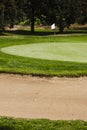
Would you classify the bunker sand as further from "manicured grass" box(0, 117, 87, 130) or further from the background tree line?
the background tree line

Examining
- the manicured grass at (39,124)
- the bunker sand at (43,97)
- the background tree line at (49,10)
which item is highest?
the manicured grass at (39,124)

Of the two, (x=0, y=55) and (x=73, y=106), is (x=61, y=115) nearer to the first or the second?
(x=73, y=106)

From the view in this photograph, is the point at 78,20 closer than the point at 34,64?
No

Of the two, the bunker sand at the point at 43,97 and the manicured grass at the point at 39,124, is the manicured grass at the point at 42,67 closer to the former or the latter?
the bunker sand at the point at 43,97

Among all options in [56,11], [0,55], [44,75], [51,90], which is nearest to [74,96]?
[51,90]

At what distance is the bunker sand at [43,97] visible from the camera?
9188 millimetres

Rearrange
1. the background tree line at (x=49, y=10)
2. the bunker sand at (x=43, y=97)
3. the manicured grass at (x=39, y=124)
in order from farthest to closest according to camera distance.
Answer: the background tree line at (x=49, y=10)
the bunker sand at (x=43, y=97)
the manicured grass at (x=39, y=124)

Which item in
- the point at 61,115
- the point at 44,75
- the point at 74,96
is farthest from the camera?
the point at 44,75

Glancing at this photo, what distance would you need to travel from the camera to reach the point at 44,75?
42.9 feet

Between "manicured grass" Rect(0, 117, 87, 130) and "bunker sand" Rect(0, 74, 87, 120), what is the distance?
65 cm

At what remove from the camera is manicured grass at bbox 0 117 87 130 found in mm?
7770

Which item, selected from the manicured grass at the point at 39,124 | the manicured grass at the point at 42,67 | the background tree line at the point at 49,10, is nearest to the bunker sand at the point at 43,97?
the manicured grass at the point at 42,67

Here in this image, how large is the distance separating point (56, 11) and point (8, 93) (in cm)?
3521

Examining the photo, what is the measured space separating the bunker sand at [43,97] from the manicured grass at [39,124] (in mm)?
649
